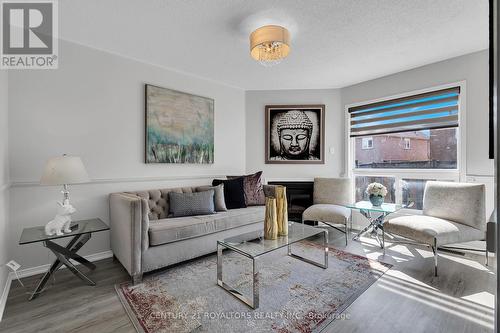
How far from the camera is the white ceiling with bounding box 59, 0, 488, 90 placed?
2.06 m

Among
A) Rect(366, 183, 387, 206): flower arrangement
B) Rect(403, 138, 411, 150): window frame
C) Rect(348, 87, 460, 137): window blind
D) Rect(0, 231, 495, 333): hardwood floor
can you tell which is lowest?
Rect(0, 231, 495, 333): hardwood floor

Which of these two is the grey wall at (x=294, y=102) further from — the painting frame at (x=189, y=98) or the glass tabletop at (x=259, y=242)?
the glass tabletop at (x=259, y=242)

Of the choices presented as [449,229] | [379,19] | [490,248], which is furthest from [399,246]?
[490,248]

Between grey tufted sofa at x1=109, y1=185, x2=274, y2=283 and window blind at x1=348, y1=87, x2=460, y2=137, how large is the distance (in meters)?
2.57

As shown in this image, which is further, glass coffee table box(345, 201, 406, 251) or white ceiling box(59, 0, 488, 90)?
glass coffee table box(345, 201, 406, 251)

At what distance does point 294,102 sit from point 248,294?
338cm

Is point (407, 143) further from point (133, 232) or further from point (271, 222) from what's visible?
point (133, 232)

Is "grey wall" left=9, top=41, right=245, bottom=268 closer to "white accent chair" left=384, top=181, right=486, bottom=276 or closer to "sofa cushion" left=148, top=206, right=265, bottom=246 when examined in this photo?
"sofa cushion" left=148, top=206, right=265, bottom=246

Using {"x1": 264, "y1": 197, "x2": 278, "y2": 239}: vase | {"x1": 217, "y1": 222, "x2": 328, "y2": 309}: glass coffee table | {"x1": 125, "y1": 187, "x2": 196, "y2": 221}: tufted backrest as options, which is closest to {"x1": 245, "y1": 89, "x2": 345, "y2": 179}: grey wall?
{"x1": 125, "y1": 187, "x2": 196, "y2": 221}: tufted backrest

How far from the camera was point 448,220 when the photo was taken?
277 cm

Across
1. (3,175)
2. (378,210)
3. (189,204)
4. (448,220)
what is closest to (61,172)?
(3,175)

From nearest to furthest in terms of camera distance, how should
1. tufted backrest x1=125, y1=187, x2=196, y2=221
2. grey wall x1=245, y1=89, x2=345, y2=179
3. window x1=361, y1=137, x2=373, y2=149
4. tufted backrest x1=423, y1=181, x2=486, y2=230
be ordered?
tufted backrest x1=423, y1=181, x2=486, y2=230, tufted backrest x1=125, y1=187, x2=196, y2=221, window x1=361, y1=137, x2=373, y2=149, grey wall x1=245, y1=89, x2=345, y2=179

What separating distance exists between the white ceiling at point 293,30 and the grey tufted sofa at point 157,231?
172 cm

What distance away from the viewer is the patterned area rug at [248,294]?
1.65m
